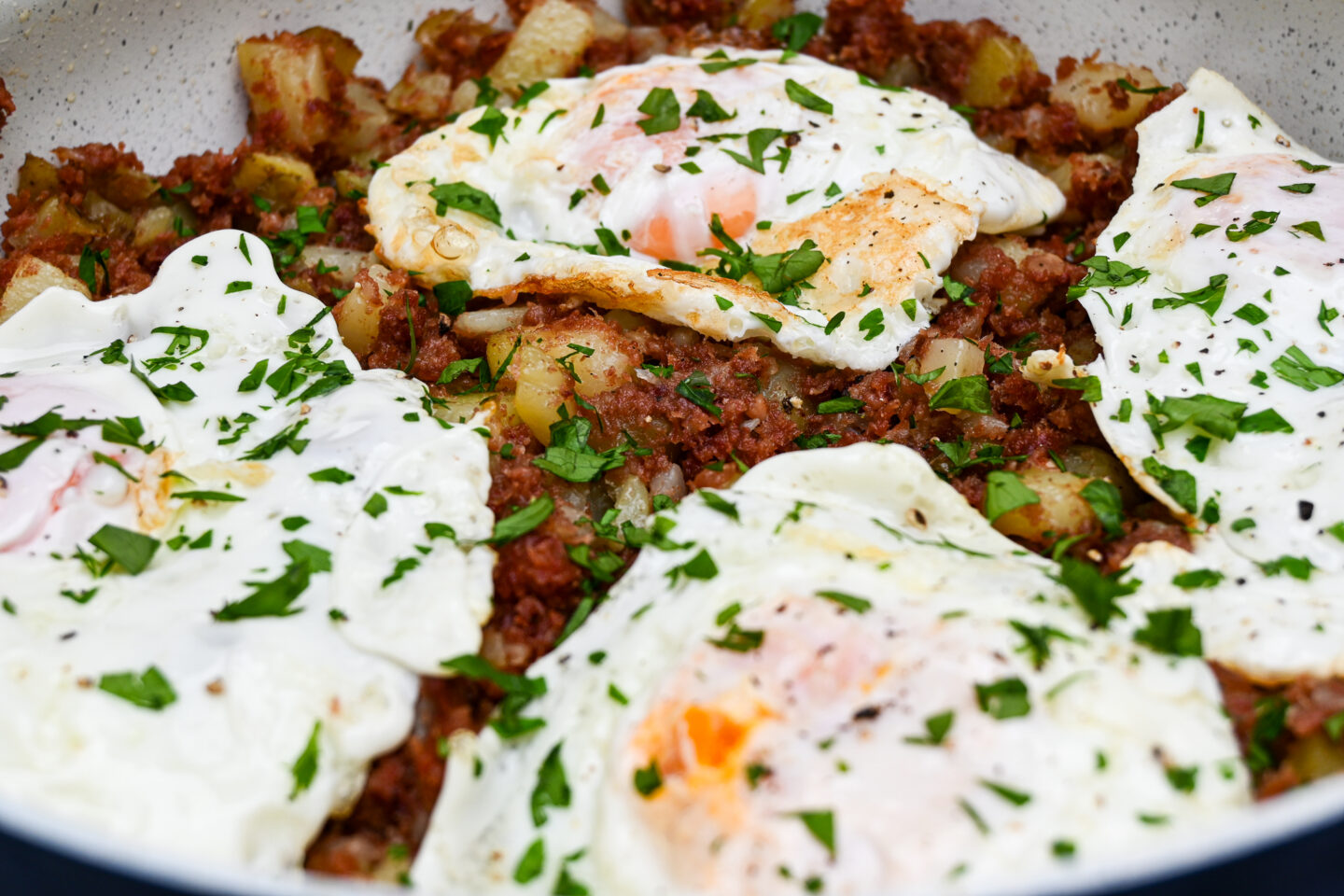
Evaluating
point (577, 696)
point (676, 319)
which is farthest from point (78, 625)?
point (676, 319)

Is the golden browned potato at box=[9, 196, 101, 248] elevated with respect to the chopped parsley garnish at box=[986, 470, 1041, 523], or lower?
elevated

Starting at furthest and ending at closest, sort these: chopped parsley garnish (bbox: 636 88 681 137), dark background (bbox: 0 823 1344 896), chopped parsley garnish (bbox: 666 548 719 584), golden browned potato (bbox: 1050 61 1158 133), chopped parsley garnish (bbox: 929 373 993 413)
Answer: golden browned potato (bbox: 1050 61 1158 133) → chopped parsley garnish (bbox: 636 88 681 137) → chopped parsley garnish (bbox: 929 373 993 413) → chopped parsley garnish (bbox: 666 548 719 584) → dark background (bbox: 0 823 1344 896)

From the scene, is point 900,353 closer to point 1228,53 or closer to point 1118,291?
point 1118,291

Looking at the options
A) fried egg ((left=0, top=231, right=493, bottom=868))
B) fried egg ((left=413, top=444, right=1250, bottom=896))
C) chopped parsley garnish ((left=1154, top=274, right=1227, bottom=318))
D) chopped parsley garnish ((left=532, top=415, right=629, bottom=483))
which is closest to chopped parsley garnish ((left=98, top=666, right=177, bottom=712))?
fried egg ((left=0, top=231, right=493, bottom=868))

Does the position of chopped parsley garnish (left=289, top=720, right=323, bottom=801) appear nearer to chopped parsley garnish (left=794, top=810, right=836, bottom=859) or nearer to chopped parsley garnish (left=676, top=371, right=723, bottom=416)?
chopped parsley garnish (left=794, top=810, right=836, bottom=859)

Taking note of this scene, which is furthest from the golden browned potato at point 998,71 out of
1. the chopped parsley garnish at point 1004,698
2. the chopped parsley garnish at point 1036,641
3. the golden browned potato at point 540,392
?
the chopped parsley garnish at point 1004,698
